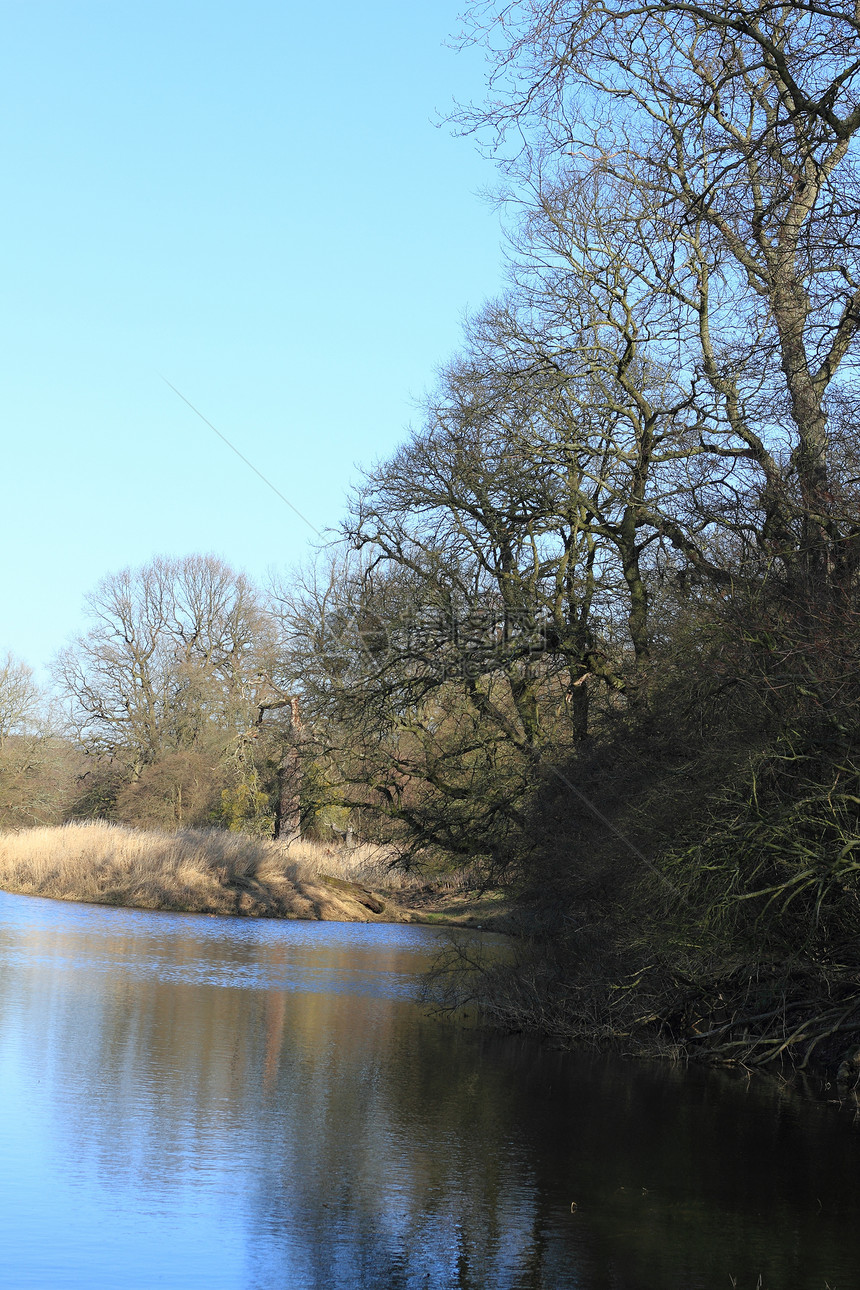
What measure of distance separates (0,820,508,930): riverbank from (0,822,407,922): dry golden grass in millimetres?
27

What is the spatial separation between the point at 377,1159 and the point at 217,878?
2476 cm

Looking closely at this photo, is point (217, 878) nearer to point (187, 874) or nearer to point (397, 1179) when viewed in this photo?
point (187, 874)

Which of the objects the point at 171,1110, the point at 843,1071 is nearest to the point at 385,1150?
the point at 171,1110

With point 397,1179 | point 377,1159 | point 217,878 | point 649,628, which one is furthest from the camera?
point 217,878

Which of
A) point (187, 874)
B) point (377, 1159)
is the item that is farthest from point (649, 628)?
point (187, 874)

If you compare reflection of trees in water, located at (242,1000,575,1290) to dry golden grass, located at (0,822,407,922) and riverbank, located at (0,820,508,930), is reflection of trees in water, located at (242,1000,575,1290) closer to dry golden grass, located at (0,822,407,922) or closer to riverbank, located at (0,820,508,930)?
riverbank, located at (0,820,508,930)

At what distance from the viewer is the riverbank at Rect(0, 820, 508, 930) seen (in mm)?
31859

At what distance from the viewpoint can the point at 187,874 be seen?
32500mm

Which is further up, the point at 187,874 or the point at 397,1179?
the point at 187,874

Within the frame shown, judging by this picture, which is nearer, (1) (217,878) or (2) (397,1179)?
(2) (397,1179)

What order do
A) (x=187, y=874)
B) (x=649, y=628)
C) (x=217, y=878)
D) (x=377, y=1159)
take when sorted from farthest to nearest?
(x=217, y=878), (x=187, y=874), (x=649, y=628), (x=377, y=1159)

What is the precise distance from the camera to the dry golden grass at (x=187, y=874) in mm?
31844

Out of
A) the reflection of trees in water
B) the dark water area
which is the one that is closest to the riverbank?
the dark water area

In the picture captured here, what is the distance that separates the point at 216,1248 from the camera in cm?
691
